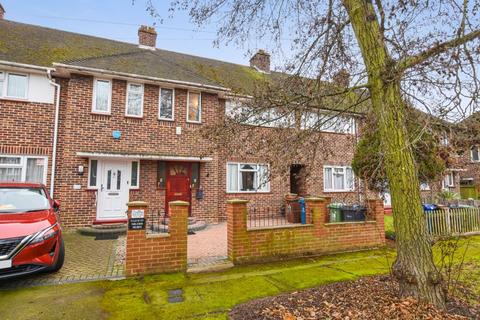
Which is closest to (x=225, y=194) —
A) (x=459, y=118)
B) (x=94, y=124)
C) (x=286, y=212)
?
(x=286, y=212)

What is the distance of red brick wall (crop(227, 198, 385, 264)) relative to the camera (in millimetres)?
5652

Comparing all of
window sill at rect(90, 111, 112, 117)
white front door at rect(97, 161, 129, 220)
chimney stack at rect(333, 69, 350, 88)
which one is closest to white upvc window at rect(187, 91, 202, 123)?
window sill at rect(90, 111, 112, 117)

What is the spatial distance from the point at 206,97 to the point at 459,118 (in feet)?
30.0

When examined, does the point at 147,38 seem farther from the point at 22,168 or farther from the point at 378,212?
the point at 378,212

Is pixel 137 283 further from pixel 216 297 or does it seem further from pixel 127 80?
pixel 127 80

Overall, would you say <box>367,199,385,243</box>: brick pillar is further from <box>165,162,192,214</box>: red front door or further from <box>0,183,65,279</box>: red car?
<box>0,183,65,279</box>: red car

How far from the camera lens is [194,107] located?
11.0 meters

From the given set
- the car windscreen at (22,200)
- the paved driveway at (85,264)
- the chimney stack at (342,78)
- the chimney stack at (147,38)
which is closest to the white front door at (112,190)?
the paved driveway at (85,264)

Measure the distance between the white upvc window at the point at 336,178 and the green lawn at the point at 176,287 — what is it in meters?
8.13

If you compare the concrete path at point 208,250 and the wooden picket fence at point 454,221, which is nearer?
the concrete path at point 208,250

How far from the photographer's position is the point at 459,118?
3.30m

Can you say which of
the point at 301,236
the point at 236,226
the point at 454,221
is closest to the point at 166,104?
the point at 236,226

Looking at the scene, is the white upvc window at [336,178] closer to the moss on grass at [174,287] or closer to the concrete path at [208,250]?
the concrete path at [208,250]

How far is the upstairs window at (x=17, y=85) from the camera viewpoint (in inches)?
354
